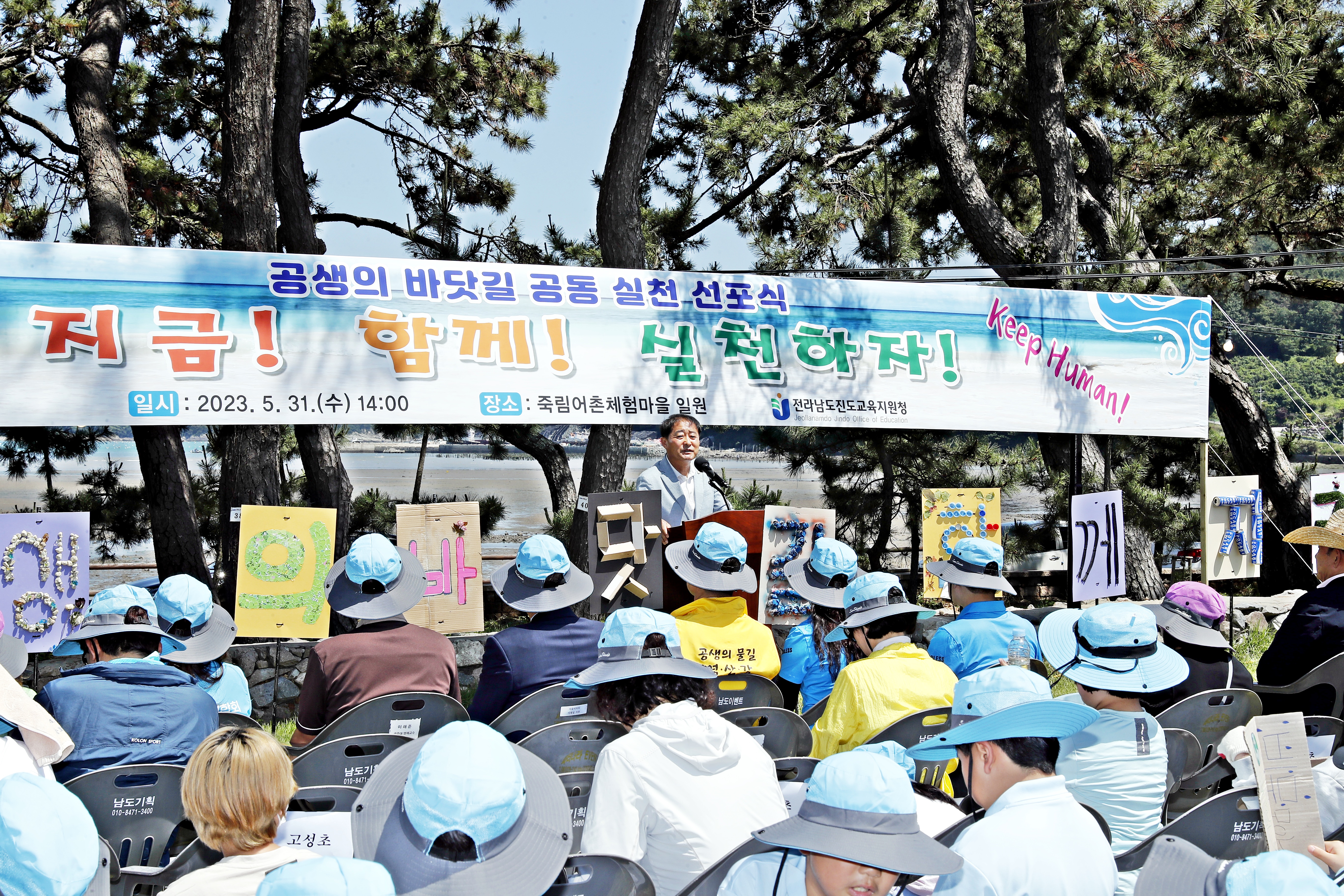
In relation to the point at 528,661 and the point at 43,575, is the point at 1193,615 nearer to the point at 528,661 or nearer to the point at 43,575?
the point at 528,661

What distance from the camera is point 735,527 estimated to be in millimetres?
5902

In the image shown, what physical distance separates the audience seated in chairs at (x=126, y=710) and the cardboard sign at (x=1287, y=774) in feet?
8.50

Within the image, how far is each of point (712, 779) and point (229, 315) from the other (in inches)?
177

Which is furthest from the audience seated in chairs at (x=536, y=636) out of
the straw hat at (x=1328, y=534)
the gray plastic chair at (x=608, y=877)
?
the straw hat at (x=1328, y=534)

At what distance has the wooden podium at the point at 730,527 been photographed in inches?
229

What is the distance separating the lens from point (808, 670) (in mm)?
4043

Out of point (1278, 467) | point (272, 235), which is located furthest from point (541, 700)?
point (1278, 467)

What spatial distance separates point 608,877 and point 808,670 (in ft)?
7.12

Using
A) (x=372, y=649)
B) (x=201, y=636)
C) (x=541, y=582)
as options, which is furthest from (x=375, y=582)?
(x=201, y=636)

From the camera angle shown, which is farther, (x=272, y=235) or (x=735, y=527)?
(x=272, y=235)

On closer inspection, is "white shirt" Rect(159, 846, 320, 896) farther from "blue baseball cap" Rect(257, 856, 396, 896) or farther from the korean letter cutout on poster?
the korean letter cutout on poster

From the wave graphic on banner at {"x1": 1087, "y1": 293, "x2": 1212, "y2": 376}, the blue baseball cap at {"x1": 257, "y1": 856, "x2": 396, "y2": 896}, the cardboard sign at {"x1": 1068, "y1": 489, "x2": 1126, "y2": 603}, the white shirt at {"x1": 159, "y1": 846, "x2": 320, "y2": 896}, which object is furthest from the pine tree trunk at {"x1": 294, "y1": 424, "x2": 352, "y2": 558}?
the blue baseball cap at {"x1": 257, "y1": 856, "x2": 396, "y2": 896}

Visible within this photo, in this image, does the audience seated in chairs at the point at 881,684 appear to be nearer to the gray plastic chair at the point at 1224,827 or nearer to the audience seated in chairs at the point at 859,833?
the gray plastic chair at the point at 1224,827

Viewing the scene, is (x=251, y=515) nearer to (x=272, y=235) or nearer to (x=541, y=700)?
(x=272, y=235)
